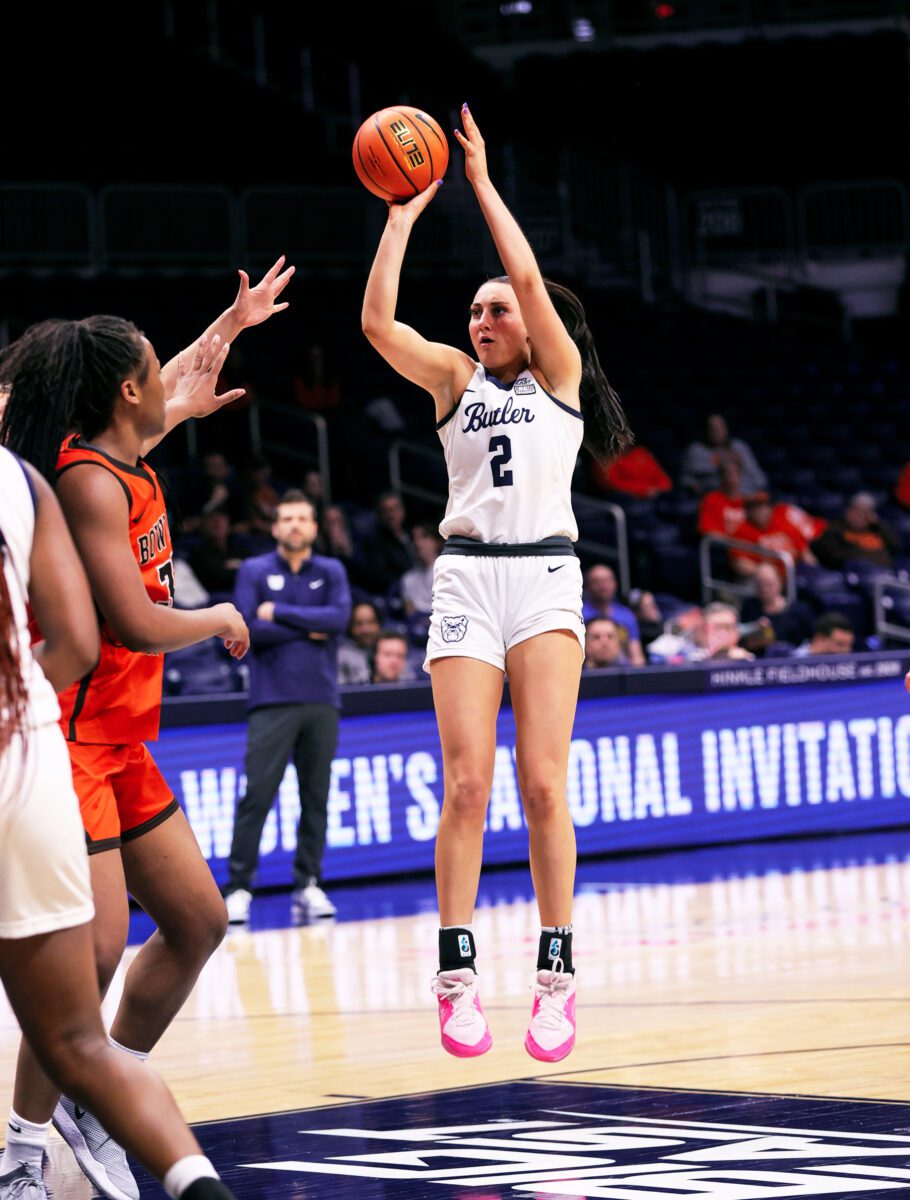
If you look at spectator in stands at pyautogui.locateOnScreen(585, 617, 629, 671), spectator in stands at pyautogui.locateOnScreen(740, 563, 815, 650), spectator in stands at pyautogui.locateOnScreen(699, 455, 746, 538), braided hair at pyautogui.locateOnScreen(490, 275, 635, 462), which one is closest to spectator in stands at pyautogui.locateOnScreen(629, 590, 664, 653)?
spectator in stands at pyautogui.locateOnScreen(740, 563, 815, 650)

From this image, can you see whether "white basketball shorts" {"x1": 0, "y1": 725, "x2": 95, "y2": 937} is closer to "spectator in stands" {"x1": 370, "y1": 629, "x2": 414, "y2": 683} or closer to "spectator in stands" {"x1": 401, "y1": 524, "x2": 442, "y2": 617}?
"spectator in stands" {"x1": 370, "y1": 629, "x2": 414, "y2": 683}

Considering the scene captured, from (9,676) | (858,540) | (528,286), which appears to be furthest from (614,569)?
(9,676)

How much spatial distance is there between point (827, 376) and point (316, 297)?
561 centimetres

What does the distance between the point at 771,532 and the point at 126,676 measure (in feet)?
40.3

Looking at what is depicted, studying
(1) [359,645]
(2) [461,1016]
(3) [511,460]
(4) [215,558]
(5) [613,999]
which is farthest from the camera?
(4) [215,558]

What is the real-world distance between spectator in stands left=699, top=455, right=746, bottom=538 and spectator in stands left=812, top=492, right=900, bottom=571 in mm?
822

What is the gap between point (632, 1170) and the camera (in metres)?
4.89

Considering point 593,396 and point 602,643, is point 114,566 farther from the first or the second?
point 602,643

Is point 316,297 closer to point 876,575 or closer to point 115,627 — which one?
point 876,575

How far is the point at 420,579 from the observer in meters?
13.8

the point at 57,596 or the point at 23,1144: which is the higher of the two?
A: the point at 57,596

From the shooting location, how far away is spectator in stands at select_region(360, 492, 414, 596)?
46.5ft

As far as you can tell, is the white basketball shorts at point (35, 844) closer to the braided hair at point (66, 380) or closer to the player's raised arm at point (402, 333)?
the braided hair at point (66, 380)

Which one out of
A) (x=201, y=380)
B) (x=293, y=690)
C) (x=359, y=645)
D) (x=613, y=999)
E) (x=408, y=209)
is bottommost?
(x=613, y=999)
